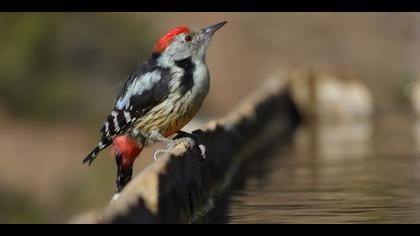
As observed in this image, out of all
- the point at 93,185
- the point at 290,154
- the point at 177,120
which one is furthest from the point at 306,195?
the point at 93,185

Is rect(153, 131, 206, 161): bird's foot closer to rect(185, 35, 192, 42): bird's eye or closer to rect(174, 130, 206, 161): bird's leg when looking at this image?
rect(174, 130, 206, 161): bird's leg

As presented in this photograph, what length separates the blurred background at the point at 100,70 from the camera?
19.3 metres

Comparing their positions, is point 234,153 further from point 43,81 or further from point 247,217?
point 43,81

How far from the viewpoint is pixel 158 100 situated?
7.79 m

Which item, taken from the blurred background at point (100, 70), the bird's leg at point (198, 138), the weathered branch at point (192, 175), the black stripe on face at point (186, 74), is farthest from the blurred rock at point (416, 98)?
the bird's leg at point (198, 138)

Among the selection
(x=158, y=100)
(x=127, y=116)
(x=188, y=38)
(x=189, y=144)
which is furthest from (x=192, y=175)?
(x=188, y=38)

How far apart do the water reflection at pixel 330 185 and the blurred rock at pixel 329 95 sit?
12.4 ft

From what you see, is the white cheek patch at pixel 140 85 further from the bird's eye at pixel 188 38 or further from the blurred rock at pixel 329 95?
the blurred rock at pixel 329 95

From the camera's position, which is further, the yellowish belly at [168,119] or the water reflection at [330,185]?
the yellowish belly at [168,119]

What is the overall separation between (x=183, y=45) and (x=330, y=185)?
1.51m

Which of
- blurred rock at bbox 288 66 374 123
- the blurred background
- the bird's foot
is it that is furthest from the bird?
blurred rock at bbox 288 66 374 123

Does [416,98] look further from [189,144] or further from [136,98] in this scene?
[189,144]
